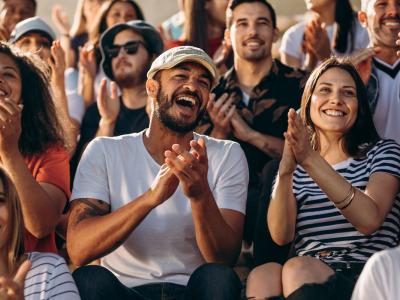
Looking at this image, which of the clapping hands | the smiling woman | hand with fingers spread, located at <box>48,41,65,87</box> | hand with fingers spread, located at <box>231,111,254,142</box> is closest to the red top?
the smiling woman

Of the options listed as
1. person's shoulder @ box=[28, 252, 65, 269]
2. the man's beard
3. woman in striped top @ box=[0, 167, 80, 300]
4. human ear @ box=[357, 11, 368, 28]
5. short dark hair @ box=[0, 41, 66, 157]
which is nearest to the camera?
woman in striped top @ box=[0, 167, 80, 300]

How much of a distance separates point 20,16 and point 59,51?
1.10 m

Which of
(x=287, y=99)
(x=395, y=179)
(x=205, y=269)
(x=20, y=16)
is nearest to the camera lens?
(x=205, y=269)

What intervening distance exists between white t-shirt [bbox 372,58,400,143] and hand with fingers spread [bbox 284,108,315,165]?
1.35m

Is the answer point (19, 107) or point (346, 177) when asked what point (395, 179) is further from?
point (19, 107)

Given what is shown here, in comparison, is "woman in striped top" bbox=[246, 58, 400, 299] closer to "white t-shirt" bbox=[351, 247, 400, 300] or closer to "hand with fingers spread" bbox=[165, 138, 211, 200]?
"hand with fingers spread" bbox=[165, 138, 211, 200]

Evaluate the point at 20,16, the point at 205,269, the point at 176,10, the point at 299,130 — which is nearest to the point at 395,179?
the point at 299,130

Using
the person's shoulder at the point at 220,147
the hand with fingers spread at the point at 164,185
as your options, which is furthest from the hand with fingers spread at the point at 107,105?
the hand with fingers spread at the point at 164,185

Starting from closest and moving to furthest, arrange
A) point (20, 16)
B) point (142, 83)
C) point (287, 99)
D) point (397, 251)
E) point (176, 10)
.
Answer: point (397, 251) < point (287, 99) < point (142, 83) < point (20, 16) < point (176, 10)

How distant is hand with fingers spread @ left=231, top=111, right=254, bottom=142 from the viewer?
247 inches

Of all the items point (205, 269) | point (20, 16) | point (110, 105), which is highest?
point (20, 16)

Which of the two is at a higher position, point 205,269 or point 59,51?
point 59,51

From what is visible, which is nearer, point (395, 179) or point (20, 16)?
point (395, 179)

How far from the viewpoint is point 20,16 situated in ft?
26.1
